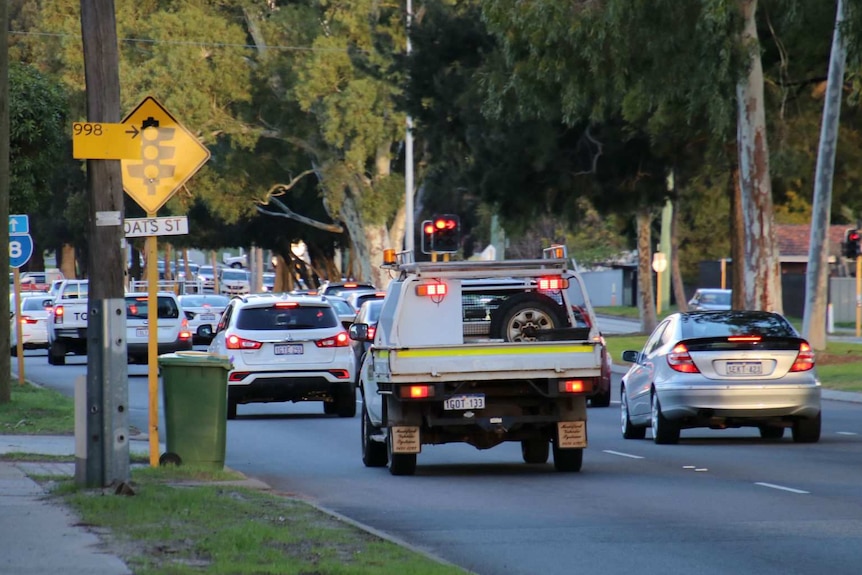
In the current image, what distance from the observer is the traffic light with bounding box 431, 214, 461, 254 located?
32.0 metres

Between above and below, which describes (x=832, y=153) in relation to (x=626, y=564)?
above

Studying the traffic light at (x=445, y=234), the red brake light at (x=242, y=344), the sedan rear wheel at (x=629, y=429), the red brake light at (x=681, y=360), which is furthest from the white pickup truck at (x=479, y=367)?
the traffic light at (x=445, y=234)

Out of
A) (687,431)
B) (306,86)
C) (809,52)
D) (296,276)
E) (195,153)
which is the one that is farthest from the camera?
(296,276)

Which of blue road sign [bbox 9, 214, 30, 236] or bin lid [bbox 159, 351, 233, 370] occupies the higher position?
blue road sign [bbox 9, 214, 30, 236]

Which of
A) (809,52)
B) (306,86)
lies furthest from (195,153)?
(306,86)

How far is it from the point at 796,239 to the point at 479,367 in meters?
70.0

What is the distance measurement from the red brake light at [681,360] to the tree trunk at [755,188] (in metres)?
13.0

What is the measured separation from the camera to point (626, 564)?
10.2 m

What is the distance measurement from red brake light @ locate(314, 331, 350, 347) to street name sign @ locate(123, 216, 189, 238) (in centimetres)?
887

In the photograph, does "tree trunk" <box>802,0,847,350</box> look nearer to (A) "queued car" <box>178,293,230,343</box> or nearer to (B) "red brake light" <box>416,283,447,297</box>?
(B) "red brake light" <box>416,283,447,297</box>

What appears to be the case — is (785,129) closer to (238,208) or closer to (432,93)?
(432,93)

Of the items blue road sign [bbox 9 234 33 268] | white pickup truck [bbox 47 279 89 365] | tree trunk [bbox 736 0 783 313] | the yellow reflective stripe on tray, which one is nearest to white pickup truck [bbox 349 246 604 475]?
the yellow reflective stripe on tray

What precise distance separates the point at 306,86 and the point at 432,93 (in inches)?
539

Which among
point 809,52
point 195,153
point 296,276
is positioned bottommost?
point 296,276
